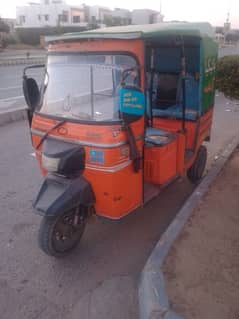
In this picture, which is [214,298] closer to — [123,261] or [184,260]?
[184,260]

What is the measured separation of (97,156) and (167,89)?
2530 millimetres

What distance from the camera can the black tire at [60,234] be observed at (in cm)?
342

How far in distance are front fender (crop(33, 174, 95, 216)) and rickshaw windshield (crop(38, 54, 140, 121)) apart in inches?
26.9

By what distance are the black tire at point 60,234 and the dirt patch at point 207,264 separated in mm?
1037

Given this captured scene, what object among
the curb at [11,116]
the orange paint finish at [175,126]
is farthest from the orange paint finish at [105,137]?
the curb at [11,116]

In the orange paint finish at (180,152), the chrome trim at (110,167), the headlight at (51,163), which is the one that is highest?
the headlight at (51,163)

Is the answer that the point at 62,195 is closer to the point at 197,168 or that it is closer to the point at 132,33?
the point at 132,33

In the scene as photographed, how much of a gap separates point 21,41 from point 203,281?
138 feet

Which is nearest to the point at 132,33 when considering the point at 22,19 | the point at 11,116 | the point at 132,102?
the point at 132,102

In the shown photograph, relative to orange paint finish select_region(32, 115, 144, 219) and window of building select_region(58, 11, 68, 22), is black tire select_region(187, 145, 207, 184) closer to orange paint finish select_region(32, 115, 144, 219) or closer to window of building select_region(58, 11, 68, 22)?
orange paint finish select_region(32, 115, 144, 219)

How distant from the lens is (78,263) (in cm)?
363

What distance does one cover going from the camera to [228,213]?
14.0ft

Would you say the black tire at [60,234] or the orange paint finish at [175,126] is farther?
the orange paint finish at [175,126]

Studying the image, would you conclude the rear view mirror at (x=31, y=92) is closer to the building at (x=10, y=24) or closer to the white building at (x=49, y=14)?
the building at (x=10, y=24)
